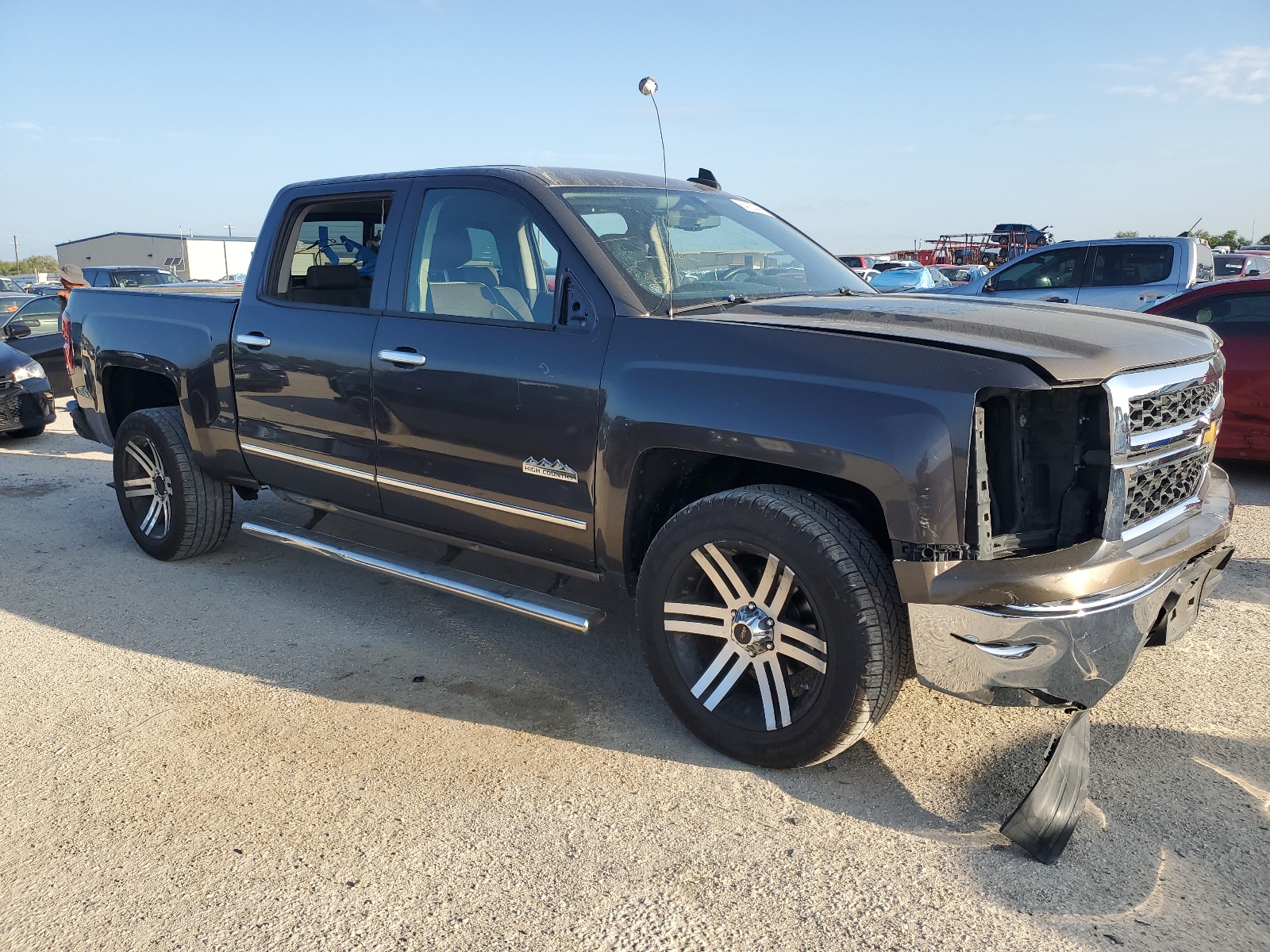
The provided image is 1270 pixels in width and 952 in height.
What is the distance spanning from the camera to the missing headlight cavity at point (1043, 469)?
280 cm

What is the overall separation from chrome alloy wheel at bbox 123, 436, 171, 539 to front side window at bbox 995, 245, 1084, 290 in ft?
30.2

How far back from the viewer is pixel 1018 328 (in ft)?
9.79

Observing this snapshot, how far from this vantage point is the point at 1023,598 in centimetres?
270

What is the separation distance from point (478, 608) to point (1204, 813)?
308 cm

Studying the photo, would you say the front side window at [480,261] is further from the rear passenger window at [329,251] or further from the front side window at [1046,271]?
the front side window at [1046,271]

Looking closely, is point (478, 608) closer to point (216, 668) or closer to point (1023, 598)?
point (216, 668)

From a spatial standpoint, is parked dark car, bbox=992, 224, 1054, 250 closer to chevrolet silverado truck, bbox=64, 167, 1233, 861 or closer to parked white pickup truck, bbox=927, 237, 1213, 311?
parked white pickup truck, bbox=927, 237, 1213, 311

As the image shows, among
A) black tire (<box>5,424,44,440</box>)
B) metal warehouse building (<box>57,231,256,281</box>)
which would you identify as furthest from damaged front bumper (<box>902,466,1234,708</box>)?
metal warehouse building (<box>57,231,256,281</box>)

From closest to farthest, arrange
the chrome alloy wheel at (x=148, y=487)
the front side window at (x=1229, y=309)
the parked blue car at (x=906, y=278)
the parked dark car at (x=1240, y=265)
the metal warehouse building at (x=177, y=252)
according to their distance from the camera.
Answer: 1. the chrome alloy wheel at (x=148, y=487)
2. the front side window at (x=1229, y=309)
3. the parked dark car at (x=1240, y=265)
4. the parked blue car at (x=906, y=278)
5. the metal warehouse building at (x=177, y=252)

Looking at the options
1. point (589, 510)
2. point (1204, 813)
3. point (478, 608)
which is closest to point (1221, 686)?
point (1204, 813)

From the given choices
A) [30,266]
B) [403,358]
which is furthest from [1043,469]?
[30,266]

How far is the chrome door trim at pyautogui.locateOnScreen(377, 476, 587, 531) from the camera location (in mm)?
3598

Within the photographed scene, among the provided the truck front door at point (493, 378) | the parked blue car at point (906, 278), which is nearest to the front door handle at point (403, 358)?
the truck front door at point (493, 378)

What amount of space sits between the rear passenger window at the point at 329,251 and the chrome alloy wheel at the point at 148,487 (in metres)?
1.41
